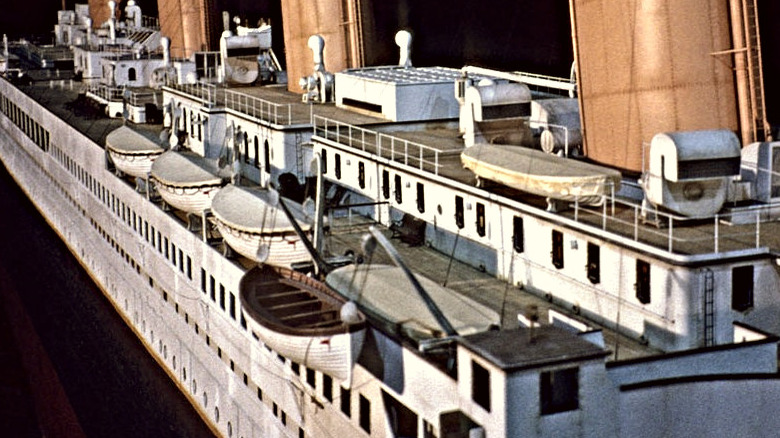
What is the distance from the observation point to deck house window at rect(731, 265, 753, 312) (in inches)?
805

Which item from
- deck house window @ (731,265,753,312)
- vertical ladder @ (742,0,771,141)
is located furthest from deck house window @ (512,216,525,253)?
vertical ladder @ (742,0,771,141)

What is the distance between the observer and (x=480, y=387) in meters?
17.9

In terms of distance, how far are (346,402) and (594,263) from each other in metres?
5.27

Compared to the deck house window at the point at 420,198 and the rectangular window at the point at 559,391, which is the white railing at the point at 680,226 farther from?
the deck house window at the point at 420,198

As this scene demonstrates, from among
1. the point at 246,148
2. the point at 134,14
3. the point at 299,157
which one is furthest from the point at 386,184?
the point at 134,14

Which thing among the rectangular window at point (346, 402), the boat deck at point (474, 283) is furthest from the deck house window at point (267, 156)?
the rectangular window at point (346, 402)

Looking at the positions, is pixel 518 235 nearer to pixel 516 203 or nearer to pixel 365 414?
pixel 516 203

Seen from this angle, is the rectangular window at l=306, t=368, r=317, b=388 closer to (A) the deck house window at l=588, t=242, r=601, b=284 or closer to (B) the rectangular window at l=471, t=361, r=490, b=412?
(A) the deck house window at l=588, t=242, r=601, b=284

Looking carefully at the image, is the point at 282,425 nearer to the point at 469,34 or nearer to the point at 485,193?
the point at 485,193

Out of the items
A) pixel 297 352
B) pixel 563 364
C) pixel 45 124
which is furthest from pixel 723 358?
pixel 45 124

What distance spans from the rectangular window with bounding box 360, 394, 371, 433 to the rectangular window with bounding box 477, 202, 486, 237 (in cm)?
520

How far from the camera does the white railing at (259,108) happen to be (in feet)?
125

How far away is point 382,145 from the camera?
32.7m

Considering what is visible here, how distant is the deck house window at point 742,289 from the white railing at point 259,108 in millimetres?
18762
